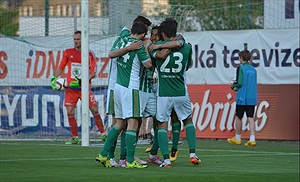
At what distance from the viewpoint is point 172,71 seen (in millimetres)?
12164

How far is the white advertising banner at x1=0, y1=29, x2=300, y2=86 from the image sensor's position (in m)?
19.3

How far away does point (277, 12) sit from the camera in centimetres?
2020

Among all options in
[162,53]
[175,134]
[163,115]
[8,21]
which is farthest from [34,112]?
[162,53]

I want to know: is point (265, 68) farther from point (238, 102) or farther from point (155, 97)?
point (155, 97)

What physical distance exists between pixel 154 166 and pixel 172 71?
1392mm

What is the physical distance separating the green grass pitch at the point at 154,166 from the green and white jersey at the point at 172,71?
3.56 feet

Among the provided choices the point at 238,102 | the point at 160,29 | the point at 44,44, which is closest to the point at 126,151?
the point at 160,29

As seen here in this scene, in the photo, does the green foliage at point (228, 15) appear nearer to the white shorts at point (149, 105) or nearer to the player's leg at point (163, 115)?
the player's leg at point (163, 115)

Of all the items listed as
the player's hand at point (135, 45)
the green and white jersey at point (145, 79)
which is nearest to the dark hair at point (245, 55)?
the green and white jersey at point (145, 79)

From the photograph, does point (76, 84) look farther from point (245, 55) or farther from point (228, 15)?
point (228, 15)

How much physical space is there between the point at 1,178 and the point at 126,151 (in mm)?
2507

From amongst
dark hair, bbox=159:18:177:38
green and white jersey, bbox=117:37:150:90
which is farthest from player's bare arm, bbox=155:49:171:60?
green and white jersey, bbox=117:37:150:90

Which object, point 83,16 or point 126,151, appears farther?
point 83,16

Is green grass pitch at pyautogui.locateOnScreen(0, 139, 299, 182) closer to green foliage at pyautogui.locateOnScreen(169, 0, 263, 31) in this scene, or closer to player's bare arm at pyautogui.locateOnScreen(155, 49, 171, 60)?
player's bare arm at pyautogui.locateOnScreen(155, 49, 171, 60)
